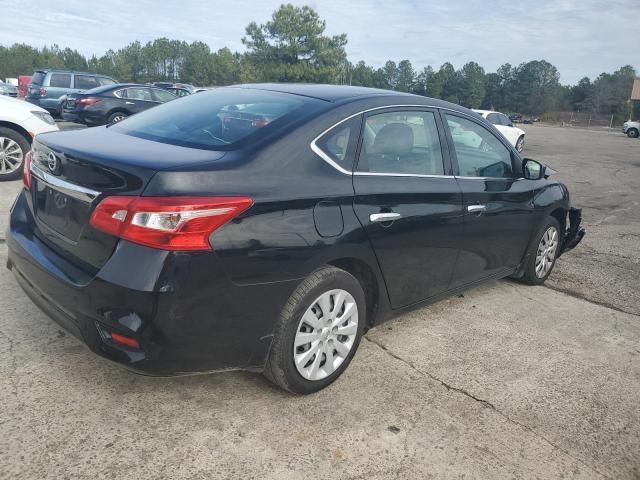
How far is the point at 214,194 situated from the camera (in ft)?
7.59

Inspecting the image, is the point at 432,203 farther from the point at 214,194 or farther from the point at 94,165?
the point at 94,165

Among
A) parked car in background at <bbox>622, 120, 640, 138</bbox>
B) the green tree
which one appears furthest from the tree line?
parked car in background at <bbox>622, 120, 640, 138</bbox>

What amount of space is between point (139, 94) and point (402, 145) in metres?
12.9

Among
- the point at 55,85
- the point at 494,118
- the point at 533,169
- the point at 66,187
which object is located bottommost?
the point at 66,187

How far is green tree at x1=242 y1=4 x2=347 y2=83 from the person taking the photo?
65.7 meters

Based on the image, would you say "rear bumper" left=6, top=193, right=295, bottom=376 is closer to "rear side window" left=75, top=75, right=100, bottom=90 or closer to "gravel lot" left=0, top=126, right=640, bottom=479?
"gravel lot" left=0, top=126, right=640, bottom=479

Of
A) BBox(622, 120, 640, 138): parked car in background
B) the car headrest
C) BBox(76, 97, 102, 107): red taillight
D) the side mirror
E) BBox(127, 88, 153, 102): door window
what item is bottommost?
the side mirror

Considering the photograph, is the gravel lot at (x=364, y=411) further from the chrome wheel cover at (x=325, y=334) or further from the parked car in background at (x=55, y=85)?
the parked car in background at (x=55, y=85)

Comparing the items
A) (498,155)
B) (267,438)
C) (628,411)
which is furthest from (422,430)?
(498,155)

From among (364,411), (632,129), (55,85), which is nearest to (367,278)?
(364,411)

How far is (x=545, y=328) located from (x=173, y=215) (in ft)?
9.76

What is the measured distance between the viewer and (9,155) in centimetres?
744

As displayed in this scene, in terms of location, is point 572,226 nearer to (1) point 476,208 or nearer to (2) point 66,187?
(1) point 476,208

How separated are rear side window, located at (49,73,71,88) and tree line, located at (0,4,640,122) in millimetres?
47630
